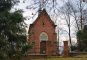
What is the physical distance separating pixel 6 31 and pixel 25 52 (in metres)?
2.74

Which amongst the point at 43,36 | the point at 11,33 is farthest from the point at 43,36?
the point at 11,33

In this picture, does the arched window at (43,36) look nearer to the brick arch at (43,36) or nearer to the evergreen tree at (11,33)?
the brick arch at (43,36)

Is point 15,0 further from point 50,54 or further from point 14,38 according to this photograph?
point 50,54

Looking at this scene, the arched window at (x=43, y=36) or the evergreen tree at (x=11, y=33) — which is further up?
the arched window at (x=43, y=36)

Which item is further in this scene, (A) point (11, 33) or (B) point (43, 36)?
(B) point (43, 36)

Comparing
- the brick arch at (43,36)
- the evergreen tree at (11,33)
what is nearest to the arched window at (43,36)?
the brick arch at (43,36)

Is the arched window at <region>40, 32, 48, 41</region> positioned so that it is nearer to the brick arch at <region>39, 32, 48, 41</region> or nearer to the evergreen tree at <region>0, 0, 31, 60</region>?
the brick arch at <region>39, 32, 48, 41</region>

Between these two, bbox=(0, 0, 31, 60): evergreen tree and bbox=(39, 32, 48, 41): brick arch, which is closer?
bbox=(0, 0, 31, 60): evergreen tree

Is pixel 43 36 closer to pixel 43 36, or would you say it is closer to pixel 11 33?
pixel 43 36

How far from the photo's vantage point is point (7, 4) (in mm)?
28531

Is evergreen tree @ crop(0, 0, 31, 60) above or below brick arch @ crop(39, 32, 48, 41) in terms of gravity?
below

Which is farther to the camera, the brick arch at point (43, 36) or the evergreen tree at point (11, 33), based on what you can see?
the brick arch at point (43, 36)

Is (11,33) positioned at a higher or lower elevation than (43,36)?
lower

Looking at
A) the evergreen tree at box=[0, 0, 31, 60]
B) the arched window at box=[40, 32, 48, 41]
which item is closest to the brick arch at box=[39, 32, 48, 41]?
the arched window at box=[40, 32, 48, 41]
